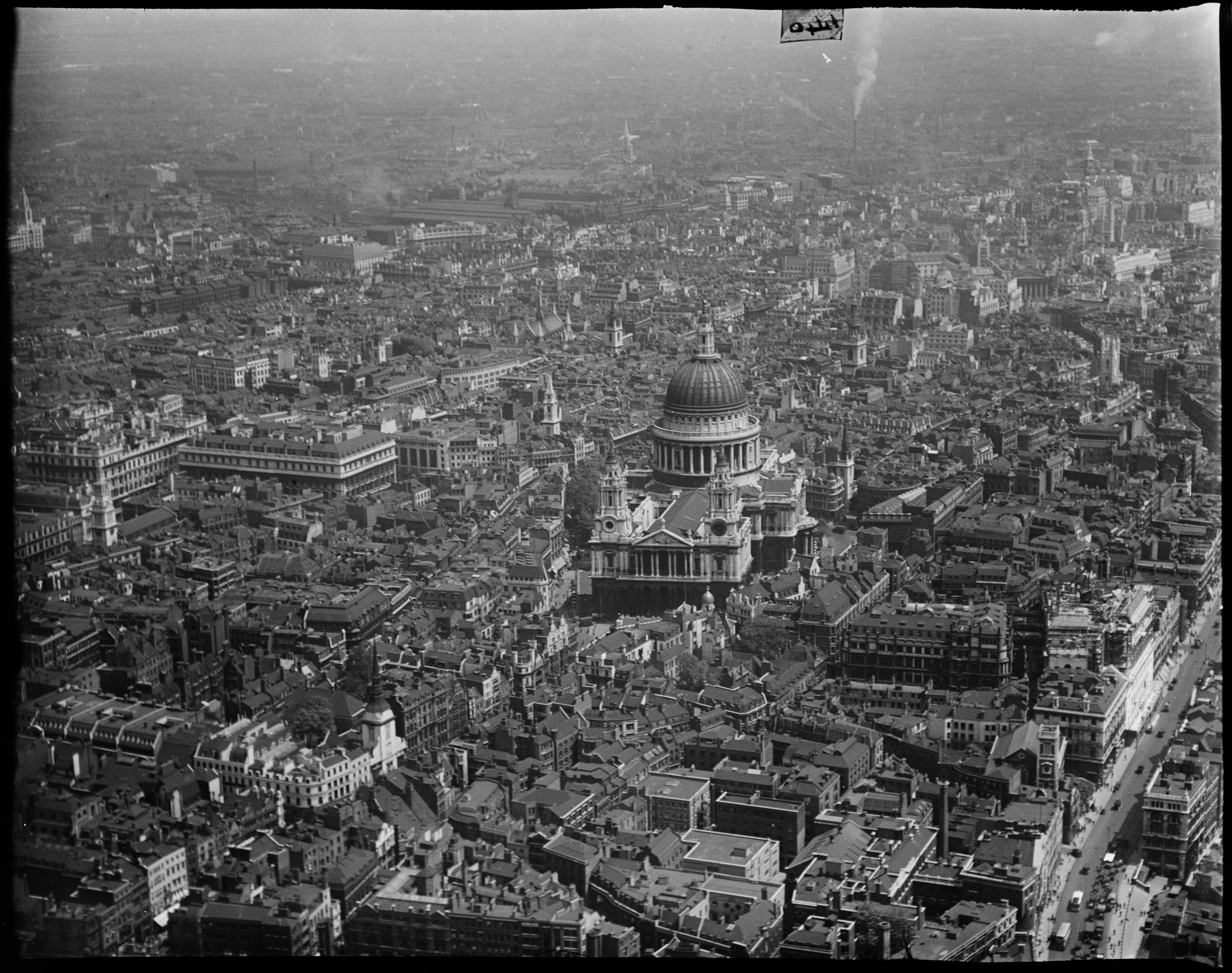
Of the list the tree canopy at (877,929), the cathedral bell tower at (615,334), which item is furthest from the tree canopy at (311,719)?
the cathedral bell tower at (615,334)

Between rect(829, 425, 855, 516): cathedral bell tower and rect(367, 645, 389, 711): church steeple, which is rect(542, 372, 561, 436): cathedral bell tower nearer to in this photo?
rect(829, 425, 855, 516): cathedral bell tower

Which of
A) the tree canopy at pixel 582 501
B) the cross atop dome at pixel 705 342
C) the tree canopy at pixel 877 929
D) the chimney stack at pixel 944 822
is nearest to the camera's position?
the tree canopy at pixel 877 929

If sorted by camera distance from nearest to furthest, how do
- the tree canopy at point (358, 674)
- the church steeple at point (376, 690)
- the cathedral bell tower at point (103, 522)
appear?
1. the church steeple at point (376, 690)
2. the tree canopy at point (358, 674)
3. the cathedral bell tower at point (103, 522)

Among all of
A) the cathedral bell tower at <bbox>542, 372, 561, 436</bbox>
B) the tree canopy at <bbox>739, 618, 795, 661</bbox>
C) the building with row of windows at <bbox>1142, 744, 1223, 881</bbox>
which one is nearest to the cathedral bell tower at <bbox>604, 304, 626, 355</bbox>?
the cathedral bell tower at <bbox>542, 372, 561, 436</bbox>

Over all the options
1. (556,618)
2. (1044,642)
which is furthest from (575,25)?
(1044,642)

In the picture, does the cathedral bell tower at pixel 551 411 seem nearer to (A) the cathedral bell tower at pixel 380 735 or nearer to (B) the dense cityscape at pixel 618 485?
(B) the dense cityscape at pixel 618 485

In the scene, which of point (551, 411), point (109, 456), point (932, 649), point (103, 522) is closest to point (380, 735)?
point (932, 649)

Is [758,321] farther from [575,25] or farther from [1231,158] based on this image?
[1231,158]
